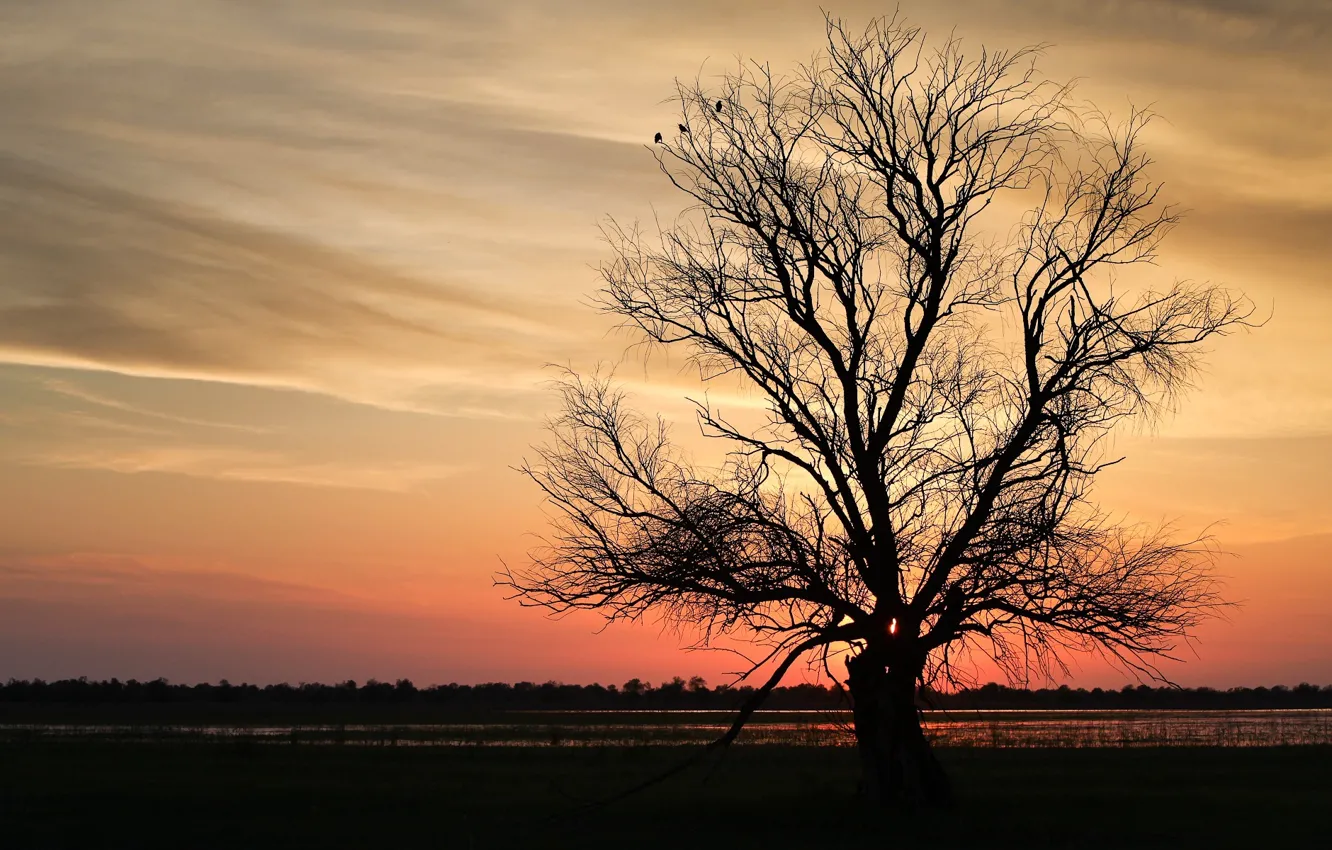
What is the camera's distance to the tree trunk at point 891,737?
2064 cm

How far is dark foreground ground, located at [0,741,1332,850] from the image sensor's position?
19.6 metres

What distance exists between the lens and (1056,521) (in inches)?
770

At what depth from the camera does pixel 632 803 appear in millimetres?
25094

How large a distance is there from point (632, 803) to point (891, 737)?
669 centimetres

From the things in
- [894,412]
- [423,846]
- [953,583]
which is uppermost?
[894,412]

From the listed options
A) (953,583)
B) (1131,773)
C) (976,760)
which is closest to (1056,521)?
(953,583)

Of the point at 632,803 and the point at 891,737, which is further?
the point at 632,803

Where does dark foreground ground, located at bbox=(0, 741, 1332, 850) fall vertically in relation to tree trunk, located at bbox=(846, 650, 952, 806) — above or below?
below

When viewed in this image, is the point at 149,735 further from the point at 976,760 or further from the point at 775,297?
the point at 775,297

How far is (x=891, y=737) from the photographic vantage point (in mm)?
20812

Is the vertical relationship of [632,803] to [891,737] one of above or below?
below

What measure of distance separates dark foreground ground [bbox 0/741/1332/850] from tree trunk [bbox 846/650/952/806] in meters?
0.57

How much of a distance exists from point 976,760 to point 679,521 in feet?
74.3

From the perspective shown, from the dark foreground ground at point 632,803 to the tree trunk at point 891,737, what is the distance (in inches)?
22.4
